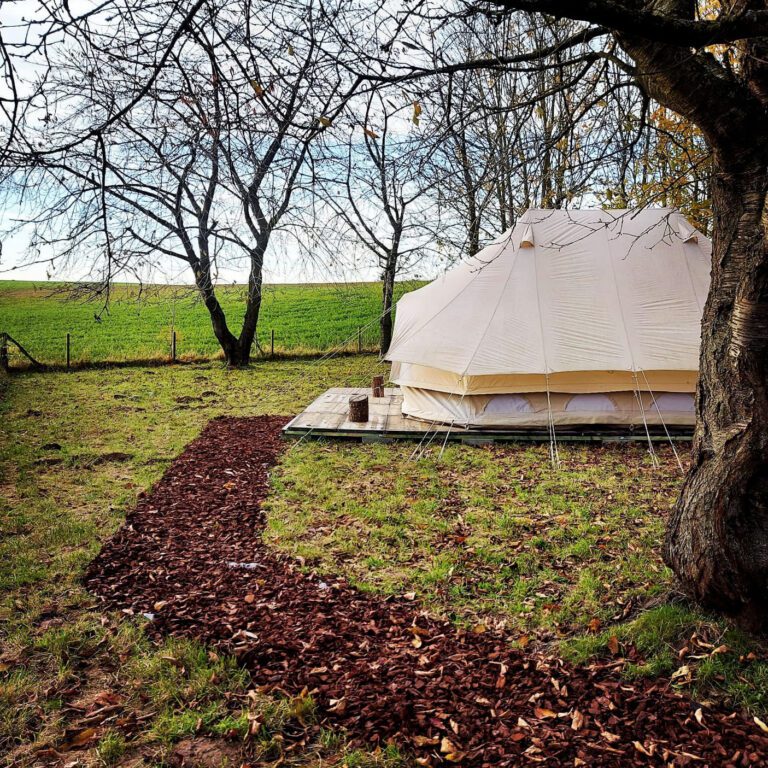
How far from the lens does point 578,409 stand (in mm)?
8219

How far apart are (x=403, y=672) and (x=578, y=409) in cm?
577

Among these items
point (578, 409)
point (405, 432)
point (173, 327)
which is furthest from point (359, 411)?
point (173, 327)

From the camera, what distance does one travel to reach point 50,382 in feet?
44.9

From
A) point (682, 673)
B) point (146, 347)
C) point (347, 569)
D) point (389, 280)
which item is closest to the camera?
point (682, 673)

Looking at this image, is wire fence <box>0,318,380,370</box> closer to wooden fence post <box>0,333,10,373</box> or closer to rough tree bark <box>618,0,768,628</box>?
wooden fence post <box>0,333,10,373</box>

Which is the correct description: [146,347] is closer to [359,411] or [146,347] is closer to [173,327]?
[173,327]

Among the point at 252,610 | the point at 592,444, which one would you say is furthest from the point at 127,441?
the point at 592,444

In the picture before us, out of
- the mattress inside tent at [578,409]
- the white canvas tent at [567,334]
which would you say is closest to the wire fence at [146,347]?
the white canvas tent at [567,334]

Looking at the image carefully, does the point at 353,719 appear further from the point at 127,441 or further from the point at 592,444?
the point at 127,441

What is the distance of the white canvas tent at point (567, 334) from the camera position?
7734 millimetres

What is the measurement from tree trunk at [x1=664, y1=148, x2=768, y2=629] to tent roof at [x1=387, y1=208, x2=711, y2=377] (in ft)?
13.2

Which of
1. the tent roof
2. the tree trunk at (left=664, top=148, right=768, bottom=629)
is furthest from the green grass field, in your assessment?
the tree trunk at (left=664, top=148, right=768, bottom=629)

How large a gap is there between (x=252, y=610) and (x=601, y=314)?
241 inches

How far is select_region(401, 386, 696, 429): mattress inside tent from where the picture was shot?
8172 millimetres
